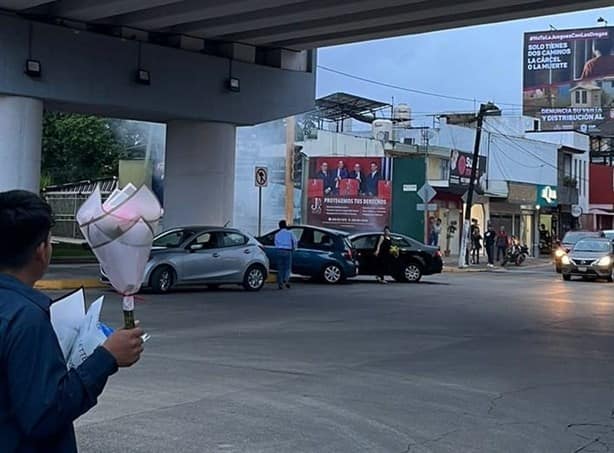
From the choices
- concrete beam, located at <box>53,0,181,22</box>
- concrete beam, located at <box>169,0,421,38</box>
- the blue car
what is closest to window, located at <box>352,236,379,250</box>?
the blue car

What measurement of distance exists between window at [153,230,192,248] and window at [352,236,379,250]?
266 inches

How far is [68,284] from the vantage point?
19750mm

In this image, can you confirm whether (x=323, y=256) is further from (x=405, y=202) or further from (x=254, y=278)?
(x=405, y=202)

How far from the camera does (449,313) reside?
1692cm


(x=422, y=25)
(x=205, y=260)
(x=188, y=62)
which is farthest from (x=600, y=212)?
(x=205, y=260)

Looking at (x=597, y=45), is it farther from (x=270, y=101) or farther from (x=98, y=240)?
(x=98, y=240)

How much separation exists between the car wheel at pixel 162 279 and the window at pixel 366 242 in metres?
7.64

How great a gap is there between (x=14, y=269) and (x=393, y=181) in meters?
39.4

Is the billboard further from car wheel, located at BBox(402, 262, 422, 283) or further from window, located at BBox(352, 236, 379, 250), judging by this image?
window, located at BBox(352, 236, 379, 250)

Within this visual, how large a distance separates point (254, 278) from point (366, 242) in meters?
5.51

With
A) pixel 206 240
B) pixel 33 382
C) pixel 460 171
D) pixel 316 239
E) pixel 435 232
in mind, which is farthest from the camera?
pixel 460 171

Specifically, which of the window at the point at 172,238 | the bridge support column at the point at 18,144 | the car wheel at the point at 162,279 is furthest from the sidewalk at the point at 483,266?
the bridge support column at the point at 18,144

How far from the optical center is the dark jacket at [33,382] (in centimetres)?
246

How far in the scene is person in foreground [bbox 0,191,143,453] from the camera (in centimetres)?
247
